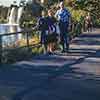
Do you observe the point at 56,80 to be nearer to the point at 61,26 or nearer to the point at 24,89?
the point at 24,89

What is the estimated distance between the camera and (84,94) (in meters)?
10.7

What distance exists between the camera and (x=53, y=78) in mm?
12867

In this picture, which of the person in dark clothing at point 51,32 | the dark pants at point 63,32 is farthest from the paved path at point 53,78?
the person in dark clothing at point 51,32

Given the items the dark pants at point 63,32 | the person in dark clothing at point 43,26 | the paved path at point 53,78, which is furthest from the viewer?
the dark pants at point 63,32

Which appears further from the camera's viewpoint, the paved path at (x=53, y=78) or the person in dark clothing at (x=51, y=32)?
the person in dark clothing at (x=51, y=32)

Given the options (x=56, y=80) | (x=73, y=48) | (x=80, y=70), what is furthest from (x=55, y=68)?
(x=73, y=48)

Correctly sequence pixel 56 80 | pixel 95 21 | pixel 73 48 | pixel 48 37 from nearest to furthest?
1. pixel 56 80
2. pixel 48 37
3. pixel 73 48
4. pixel 95 21

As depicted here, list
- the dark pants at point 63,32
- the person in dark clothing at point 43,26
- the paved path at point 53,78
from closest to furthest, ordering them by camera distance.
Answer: the paved path at point 53,78 → the person in dark clothing at point 43,26 → the dark pants at point 63,32

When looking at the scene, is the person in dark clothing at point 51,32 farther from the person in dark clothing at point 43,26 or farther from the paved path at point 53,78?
the paved path at point 53,78

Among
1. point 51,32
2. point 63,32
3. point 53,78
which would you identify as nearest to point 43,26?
point 51,32

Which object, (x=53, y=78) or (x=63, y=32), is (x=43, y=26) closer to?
(x=63, y=32)

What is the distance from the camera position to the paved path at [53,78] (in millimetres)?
10536

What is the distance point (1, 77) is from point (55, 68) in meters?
2.38

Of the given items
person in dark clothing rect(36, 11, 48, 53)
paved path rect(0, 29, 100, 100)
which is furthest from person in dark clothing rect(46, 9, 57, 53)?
paved path rect(0, 29, 100, 100)
